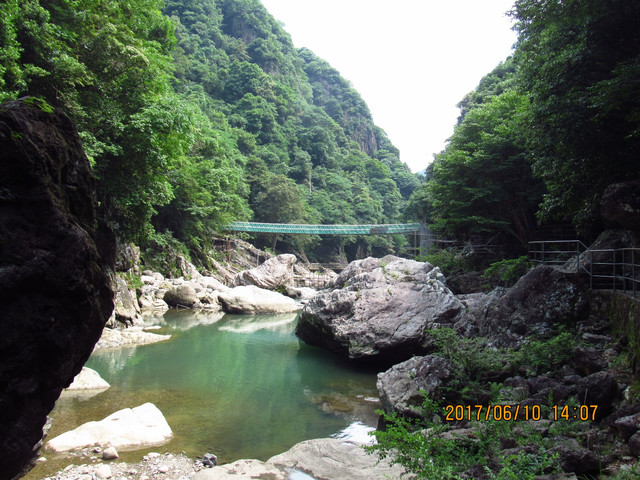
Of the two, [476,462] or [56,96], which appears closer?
[476,462]

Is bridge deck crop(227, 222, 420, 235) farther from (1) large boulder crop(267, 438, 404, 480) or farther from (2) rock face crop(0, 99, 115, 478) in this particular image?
(2) rock face crop(0, 99, 115, 478)

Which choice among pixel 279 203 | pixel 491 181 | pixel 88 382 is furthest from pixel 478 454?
pixel 279 203

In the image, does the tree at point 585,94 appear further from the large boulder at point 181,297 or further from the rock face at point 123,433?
the large boulder at point 181,297

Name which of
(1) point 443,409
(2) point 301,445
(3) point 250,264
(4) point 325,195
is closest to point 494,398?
(1) point 443,409

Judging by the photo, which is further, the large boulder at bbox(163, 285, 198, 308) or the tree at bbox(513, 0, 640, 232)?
the large boulder at bbox(163, 285, 198, 308)

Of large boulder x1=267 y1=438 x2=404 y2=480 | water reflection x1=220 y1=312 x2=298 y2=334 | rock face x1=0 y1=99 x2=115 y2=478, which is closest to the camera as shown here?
rock face x1=0 y1=99 x2=115 y2=478

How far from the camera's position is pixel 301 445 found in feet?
16.7

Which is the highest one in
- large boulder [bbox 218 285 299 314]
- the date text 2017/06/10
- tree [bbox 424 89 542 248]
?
tree [bbox 424 89 542 248]

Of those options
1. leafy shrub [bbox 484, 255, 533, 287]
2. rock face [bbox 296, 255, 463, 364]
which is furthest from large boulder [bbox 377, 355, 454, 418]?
leafy shrub [bbox 484, 255, 533, 287]

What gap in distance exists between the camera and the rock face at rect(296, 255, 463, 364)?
871cm

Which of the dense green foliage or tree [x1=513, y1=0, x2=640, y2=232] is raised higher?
tree [x1=513, y1=0, x2=640, y2=232]

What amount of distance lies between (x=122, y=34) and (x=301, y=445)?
10.8 meters

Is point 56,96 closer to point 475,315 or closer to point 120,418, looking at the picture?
point 120,418

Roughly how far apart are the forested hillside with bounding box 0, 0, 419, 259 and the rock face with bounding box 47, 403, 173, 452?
5.63m
